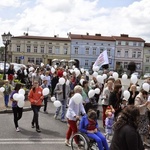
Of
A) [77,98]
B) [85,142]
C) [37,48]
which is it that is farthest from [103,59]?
[37,48]

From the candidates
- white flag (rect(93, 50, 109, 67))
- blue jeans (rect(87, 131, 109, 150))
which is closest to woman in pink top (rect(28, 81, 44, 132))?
blue jeans (rect(87, 131, 109, 150))

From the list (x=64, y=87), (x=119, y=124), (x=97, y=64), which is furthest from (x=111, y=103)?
(x=97, y=64)

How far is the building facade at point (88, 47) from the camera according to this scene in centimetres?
7781

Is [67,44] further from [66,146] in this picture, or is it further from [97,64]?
[66,146]

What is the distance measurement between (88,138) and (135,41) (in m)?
75.2

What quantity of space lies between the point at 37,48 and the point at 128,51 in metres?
25.0

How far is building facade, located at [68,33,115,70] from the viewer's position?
7781 centimetres

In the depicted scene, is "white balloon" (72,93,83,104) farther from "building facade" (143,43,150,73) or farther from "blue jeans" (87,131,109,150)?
"building facade" (143,43,150,73)

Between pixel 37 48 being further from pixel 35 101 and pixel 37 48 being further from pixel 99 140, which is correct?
pixel 99 140

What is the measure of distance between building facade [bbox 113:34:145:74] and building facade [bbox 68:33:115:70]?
1584mm

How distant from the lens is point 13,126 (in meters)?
9.60

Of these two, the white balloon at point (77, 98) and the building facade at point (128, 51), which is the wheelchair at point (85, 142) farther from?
the building facade at point (128, 51)

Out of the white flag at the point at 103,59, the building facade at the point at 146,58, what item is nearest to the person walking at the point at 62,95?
the white flag at the point at 103,59

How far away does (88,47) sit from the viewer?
7869 centimetres
